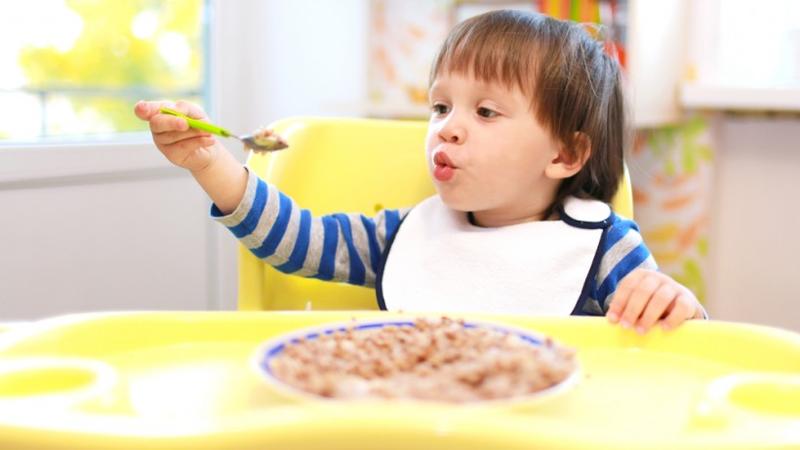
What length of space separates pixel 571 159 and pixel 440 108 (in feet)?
0.60

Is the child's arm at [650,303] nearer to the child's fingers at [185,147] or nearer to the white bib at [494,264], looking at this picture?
the white bib at [494,264]

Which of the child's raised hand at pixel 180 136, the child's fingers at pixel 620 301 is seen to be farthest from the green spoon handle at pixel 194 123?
the child's fingers at pixel 620 301

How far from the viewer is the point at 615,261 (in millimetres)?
1019

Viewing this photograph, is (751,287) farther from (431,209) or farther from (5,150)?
(5,150)

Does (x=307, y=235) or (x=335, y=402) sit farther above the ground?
(x=335, y=402)

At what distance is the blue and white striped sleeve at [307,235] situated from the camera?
1.02 metres

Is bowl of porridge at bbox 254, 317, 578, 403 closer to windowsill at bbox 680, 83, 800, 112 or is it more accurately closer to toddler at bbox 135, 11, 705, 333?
toddler at bbox 135, 11, 705, 333

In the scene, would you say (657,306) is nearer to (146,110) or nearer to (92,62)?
(146,110)

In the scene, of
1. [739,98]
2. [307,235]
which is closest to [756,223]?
[739,98]

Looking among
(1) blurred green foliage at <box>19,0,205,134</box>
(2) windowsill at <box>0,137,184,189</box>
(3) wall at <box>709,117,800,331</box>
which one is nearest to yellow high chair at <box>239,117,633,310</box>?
(2) windowsill at <box>0,137,184,189</box>

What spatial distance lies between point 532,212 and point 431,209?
128mm

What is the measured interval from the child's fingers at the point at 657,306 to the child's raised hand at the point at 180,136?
0.48 m

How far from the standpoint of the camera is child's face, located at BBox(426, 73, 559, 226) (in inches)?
40.8

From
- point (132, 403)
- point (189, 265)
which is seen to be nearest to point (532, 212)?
point (132, 403)
